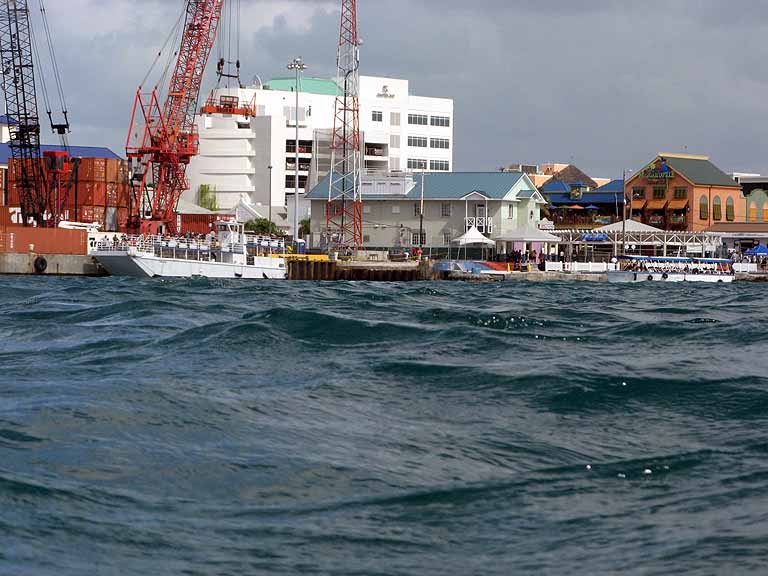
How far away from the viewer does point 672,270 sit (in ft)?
220

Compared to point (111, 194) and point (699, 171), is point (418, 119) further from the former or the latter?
point (111, 194)

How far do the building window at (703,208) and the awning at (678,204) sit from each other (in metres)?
1.22

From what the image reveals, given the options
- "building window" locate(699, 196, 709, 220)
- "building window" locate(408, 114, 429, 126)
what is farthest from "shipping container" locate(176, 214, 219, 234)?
"building window" locate(699, 196, 709, 220)

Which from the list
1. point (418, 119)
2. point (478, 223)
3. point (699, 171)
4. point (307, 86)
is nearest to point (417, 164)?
point (418, 119)

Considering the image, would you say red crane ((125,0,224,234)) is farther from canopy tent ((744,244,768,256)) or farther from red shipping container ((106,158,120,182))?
canopy tent ((744,244,768,256))

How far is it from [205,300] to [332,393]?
1863 cm

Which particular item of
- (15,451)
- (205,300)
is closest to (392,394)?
(15,451)

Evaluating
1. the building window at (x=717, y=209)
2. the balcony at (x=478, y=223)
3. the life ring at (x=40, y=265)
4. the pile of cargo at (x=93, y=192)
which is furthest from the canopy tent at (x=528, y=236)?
the life ring at (x=40, y=265)

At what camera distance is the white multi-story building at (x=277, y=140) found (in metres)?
101

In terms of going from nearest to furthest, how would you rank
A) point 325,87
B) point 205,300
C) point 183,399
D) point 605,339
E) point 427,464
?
point 427,464 → point 183,399 → point 605,339 → point 205,300 → point 325,87

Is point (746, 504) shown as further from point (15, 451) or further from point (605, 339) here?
point (605, 339)

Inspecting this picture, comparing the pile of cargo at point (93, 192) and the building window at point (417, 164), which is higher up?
the building window at point (417, 164)

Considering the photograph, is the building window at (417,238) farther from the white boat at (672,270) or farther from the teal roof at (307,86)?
the teal roof at (307,86)

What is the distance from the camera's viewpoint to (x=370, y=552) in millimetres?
7594
